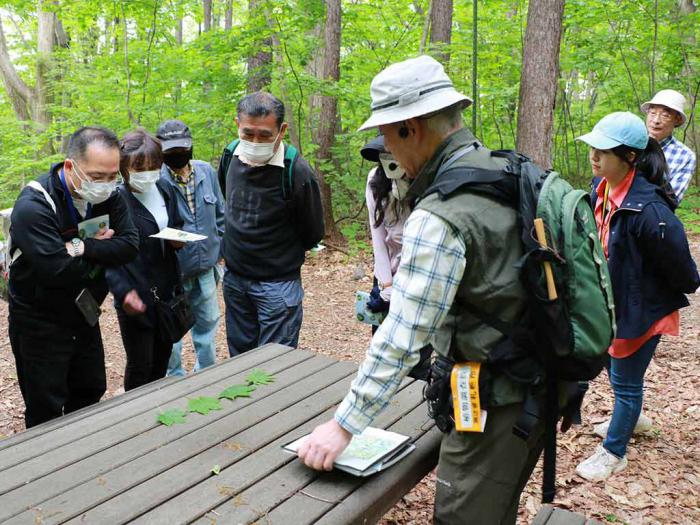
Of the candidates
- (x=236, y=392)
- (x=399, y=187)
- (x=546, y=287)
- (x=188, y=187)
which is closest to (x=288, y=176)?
(x=188, y=187)

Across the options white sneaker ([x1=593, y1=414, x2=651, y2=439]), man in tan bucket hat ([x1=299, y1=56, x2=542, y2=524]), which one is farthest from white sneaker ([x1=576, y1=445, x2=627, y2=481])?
man in tan bucket hat ([x1=299, y1=56, x2=542, y2=524])

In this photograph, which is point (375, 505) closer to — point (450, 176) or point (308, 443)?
point (308, 443)

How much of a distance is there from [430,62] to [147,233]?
2520 millimetres

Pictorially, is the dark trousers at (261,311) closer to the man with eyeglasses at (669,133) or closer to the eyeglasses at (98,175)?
the eyeglasses at (98,175)

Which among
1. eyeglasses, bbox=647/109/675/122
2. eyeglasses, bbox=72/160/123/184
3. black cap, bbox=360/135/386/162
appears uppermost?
eyeglasses, bbox=647/109/675/122

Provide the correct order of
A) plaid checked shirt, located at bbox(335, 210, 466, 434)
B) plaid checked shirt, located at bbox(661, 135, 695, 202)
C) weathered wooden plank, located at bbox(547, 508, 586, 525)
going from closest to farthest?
plaid checked shirt, located at bbox(335, 210, 466, 434) → weathered wooden plank, located at bbox(547, 508, 586, 525) → plaid checked shirt, located at bbox(661, 135, 695, 202)

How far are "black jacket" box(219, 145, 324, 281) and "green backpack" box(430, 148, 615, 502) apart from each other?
2092mm

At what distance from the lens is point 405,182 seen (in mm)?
2855

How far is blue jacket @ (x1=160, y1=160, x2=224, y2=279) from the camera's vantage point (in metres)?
4.05

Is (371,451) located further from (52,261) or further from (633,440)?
(633,440)

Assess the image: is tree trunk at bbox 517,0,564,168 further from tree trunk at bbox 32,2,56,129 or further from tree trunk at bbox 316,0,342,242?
tree trunk at bbox 32,2,56,129

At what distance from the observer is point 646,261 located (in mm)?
3094

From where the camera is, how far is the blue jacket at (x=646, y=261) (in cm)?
298

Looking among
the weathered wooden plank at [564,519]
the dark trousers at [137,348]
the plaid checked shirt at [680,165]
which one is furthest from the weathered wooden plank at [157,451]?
the plaid checked shirt at [680,165]
